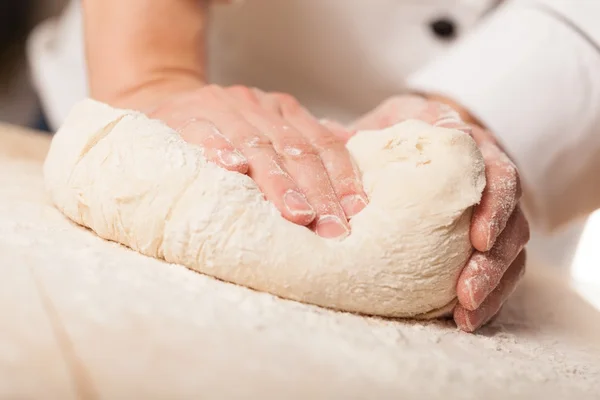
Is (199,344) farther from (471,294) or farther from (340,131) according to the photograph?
(340,131)

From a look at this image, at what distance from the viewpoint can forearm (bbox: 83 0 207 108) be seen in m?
0.95

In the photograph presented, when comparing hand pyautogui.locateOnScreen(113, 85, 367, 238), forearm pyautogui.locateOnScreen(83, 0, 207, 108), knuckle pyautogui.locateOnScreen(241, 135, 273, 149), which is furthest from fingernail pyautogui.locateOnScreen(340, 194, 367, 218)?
forearm pyautogui.locateOnScreen(83, 0, 207, 108)

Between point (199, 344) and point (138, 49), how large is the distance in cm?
67

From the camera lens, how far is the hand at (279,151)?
64 centimetres

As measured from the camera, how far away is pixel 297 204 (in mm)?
627

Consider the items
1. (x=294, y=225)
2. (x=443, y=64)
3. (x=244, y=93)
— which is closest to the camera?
(x=294, y=225)

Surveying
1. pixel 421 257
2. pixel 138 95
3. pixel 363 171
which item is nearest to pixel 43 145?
pixel 138 95

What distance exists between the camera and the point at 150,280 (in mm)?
563

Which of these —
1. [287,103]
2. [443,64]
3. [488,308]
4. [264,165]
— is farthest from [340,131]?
[443,64]

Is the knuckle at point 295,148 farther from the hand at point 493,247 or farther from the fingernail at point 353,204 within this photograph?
the hand at point 493,247

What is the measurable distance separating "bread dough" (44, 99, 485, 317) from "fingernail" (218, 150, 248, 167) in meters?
0.01

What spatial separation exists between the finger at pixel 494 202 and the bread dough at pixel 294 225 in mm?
17

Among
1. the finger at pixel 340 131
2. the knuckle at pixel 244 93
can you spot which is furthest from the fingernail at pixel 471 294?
the knuckle at pixel 244 93

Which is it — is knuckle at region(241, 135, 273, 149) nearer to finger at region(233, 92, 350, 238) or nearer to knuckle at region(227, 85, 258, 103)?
finger at region(233, 92, 350, 238)
